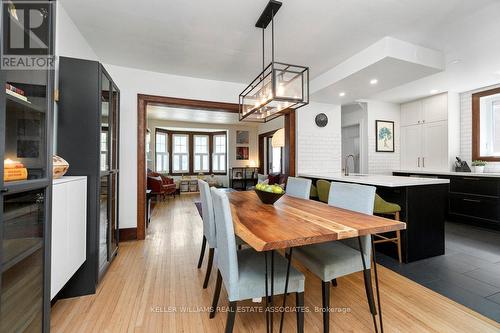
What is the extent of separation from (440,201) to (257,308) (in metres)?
2.47

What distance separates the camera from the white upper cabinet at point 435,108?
15.0 feet

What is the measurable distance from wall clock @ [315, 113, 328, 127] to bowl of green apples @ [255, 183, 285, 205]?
2.78m

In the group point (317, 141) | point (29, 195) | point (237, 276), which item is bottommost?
point (237, 276)

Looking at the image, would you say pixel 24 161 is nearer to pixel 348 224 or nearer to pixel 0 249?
pixel 0 249

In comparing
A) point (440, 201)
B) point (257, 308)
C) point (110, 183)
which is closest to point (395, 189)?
point (440, 201)

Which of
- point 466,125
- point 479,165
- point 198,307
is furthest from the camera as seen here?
point 466,125

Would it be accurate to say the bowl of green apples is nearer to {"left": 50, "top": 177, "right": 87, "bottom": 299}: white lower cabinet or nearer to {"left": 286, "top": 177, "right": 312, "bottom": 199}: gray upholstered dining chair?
{"left": 286, "top": 177, "right": 312, "bottom": 199}: gray upholstered dining chair

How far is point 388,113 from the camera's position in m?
5.32

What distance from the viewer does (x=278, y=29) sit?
2414 millimetres

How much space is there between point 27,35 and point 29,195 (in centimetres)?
88

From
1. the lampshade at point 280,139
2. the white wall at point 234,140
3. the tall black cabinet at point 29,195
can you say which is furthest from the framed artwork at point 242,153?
the tall black cabinet at point 29,195

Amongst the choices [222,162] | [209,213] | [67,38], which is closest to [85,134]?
[67,38]

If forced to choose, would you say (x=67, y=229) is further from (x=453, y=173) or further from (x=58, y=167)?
(x=453, y=173)

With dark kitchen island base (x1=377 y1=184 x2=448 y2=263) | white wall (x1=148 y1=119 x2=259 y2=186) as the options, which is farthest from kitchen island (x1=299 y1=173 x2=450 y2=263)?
white wall (x1=148 y1=119 x2=259 y2=186)
